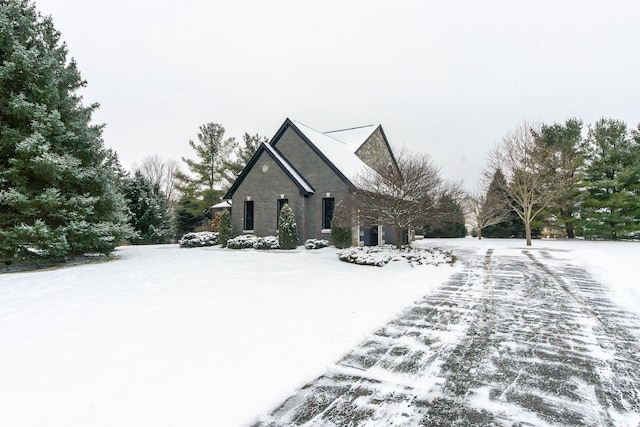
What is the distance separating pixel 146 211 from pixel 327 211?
15265mm

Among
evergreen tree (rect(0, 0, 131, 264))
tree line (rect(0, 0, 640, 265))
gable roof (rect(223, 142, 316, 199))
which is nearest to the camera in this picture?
evergreen tree (rect(0, 0, 131, 264))

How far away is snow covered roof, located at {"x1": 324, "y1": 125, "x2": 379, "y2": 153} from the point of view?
23652 mm

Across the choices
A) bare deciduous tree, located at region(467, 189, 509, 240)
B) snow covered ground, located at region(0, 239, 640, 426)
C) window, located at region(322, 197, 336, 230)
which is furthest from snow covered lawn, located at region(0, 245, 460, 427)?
bare deciduous tree, located at region(467, 189, 509, 240)

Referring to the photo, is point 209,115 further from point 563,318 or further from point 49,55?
point 563,318

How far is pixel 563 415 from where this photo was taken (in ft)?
8.18

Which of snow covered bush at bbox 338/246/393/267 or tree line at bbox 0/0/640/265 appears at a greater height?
tree line at bbox 0/0/640/265

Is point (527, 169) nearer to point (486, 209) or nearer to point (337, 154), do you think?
point (486, 209)

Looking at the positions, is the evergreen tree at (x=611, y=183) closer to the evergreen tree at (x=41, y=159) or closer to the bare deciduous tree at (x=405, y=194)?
the bare deciduous tree at (x=405, y=194)

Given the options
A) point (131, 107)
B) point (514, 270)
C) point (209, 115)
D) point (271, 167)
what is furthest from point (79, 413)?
point (209, 115)

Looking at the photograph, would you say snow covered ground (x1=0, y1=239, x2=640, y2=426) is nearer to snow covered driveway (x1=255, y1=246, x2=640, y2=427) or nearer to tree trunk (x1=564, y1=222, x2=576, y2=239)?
snow covered driveway (x1=255, y1=246, x2=640, y2=427)

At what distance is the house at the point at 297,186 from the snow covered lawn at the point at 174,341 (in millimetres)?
9016

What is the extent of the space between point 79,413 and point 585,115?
109 feet

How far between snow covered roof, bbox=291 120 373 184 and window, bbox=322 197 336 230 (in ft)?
5.68

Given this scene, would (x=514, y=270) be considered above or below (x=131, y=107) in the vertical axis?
below
